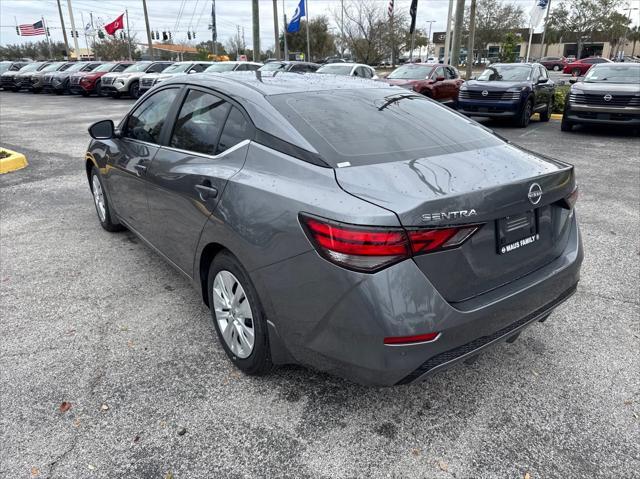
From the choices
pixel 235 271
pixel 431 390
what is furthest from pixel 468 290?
pixel 235 271

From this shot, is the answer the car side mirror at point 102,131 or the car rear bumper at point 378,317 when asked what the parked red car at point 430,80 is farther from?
the car rear bumper at point 378,317

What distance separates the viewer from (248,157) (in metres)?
2.60

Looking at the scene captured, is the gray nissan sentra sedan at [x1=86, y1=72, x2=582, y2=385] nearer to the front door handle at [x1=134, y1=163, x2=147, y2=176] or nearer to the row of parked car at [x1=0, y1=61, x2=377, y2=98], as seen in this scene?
the front door handle at [x1=134, y1=163, x2=147, y2=176]

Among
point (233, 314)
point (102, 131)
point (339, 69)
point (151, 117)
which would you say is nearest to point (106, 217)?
point (102, 131)

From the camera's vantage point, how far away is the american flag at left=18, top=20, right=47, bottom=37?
132ft

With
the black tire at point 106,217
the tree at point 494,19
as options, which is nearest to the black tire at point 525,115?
the black tire at point 106,217

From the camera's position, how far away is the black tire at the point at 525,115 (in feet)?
40.7

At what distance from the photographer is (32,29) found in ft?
134

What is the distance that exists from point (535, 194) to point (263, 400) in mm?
1718

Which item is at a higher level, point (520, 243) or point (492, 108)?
point (520, 243)

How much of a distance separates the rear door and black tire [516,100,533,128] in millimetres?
11051

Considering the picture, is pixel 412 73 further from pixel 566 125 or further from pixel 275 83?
pixel 275 83

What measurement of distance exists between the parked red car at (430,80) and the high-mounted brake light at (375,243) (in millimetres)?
12549

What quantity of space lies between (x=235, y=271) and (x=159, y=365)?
2.79 feet
